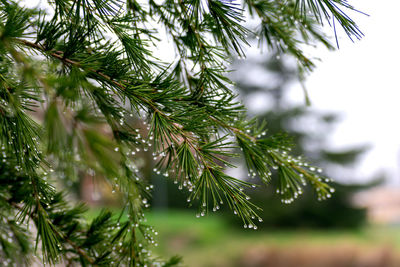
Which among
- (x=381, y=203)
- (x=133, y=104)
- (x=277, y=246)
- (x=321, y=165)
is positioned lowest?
(x=277, y=246)

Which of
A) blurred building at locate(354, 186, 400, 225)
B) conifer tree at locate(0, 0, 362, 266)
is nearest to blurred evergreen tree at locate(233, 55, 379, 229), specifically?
blurred building at locate(354, 186, 400, 225)

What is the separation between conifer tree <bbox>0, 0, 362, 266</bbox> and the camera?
2.12 ft

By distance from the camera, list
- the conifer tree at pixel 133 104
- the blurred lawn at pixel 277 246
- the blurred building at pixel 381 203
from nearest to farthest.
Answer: the conifer tree at pixel 133 104, the blurred lawn at pixel 277 246, the blurred building at pixel 381 203

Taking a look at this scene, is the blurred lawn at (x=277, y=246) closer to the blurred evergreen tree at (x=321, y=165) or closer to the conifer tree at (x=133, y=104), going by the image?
the blurred evergreen tree at (x=321, y=165)

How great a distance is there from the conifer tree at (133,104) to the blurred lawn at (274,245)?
524 cm

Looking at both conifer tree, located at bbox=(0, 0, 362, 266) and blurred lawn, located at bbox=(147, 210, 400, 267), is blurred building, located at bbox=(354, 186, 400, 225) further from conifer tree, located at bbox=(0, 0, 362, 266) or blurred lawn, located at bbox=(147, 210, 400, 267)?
conifer tree, located at bbox=(0, 0, 362, 266)

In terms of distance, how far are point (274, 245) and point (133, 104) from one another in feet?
22.0

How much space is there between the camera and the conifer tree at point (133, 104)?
2.12 feet

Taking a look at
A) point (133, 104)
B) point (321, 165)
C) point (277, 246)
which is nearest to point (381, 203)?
point (321, 165)

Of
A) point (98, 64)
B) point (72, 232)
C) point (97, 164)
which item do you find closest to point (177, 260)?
point (72, 232)

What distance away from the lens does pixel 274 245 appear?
689 centimetres

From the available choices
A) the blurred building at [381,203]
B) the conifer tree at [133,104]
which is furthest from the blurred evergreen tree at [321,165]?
the conifer tree at [133,104]

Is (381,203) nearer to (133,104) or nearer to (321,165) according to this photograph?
(321,165)

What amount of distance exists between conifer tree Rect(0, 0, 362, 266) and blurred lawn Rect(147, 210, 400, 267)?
5.24 m
